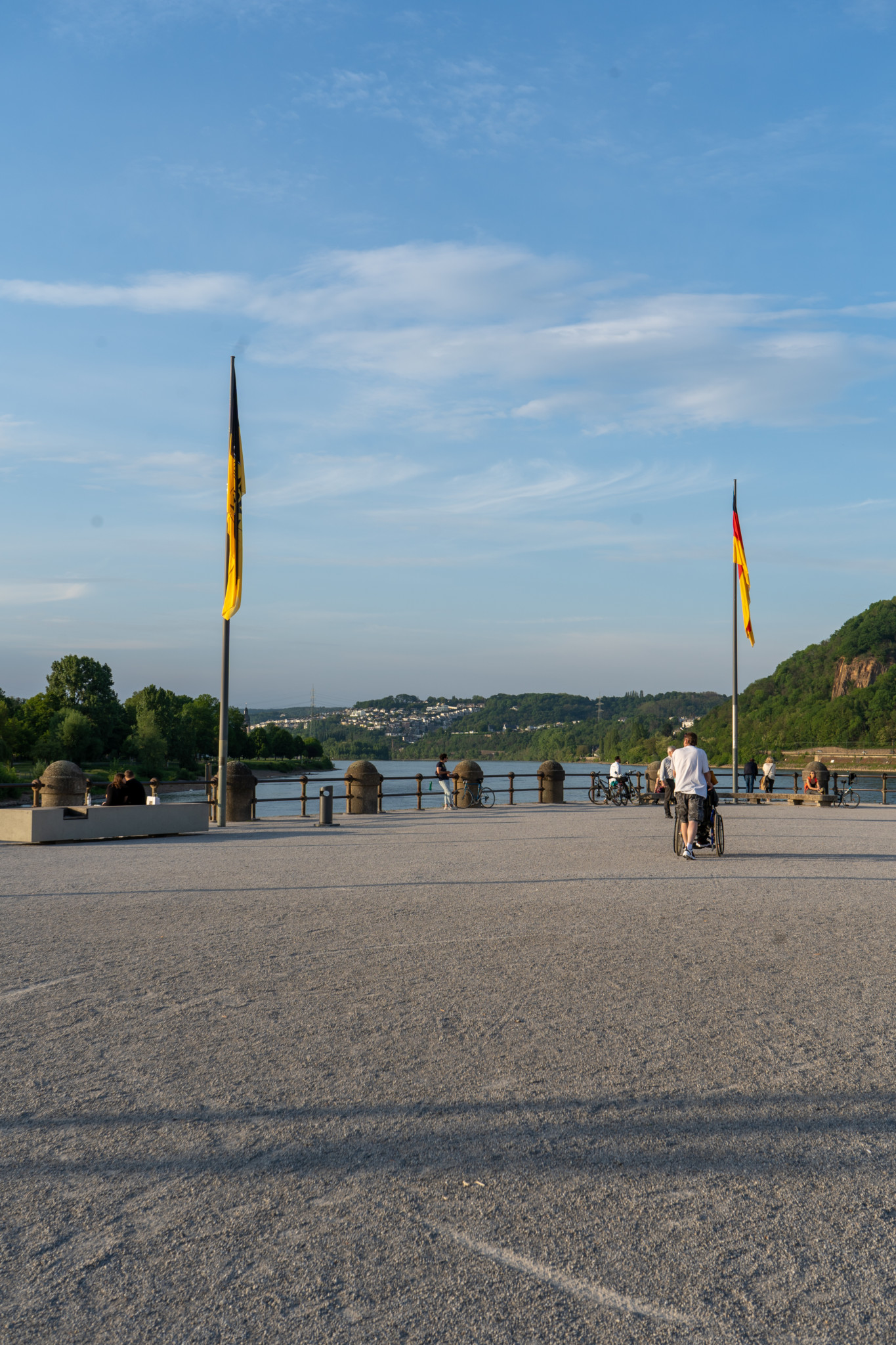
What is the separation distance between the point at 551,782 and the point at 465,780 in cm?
282

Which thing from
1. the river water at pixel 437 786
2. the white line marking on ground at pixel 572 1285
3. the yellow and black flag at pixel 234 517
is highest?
the yellow and black flag at pixel 234 517

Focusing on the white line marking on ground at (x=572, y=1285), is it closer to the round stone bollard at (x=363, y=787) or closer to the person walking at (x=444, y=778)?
the round stone bollard at (x=363, y=787)

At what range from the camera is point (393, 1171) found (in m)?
4.07

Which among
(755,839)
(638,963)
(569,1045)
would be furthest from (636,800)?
(569,1045)

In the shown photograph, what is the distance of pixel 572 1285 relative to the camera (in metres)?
3.26

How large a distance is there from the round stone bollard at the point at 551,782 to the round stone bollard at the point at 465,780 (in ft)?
6.18

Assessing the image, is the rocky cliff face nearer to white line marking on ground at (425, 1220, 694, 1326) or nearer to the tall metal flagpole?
the tall metal flagpole

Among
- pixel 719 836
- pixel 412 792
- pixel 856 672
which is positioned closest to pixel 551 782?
pixel 412 792

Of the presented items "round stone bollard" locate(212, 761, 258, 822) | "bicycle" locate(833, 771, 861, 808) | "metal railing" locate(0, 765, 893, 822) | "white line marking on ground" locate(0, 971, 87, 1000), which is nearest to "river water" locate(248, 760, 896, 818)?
"metal railing" locate(0, 765, 893, 822)

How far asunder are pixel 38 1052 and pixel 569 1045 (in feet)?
9.13

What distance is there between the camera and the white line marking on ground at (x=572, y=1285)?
3.10 metres

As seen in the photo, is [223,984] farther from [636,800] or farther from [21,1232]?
[636,800]

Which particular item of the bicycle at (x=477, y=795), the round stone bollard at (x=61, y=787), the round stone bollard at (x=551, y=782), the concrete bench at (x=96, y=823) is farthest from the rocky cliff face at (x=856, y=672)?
the concrete bench at (x=96, y=823)

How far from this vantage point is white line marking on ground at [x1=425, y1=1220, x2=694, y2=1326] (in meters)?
3.10
